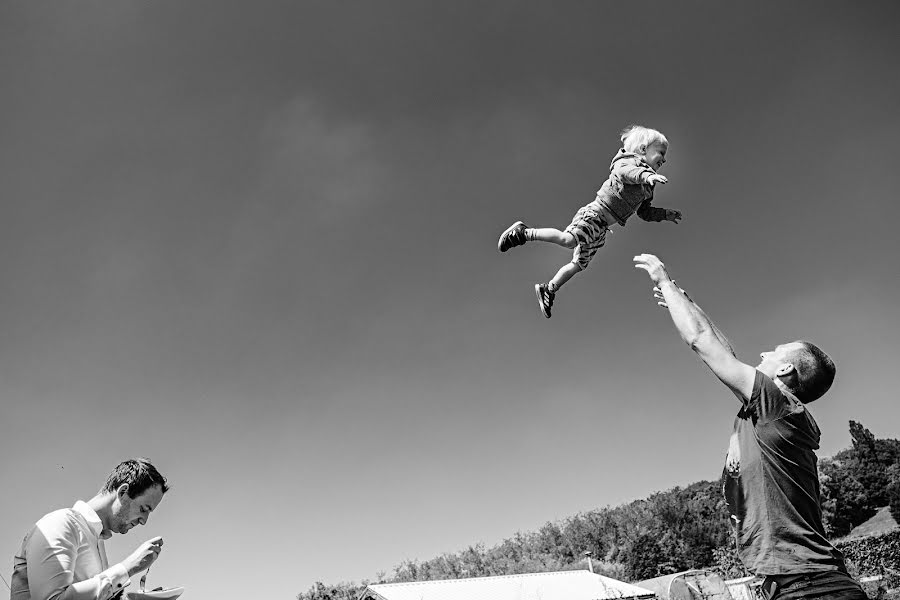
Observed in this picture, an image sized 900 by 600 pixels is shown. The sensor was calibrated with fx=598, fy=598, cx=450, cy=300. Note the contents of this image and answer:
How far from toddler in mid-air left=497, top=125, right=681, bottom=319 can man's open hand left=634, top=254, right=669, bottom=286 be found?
1.65 metres

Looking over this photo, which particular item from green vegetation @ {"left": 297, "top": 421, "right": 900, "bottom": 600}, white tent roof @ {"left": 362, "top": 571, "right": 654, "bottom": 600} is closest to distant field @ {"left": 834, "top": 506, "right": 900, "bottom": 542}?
green vegetation @ {"left": 297, "top": 421, "right": 900, "bottom": 600}

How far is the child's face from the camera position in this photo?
4.84 m

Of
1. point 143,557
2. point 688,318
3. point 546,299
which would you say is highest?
Result: point 546,299

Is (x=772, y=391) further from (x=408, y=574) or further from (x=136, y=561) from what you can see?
(x=408, y=574)

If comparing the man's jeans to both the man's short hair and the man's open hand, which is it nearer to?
the man's short hair

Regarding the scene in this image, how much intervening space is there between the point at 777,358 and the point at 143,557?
3066mm

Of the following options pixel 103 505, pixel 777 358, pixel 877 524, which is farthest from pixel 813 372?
pixel 877 524

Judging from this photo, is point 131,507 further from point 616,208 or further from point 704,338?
point 616,208

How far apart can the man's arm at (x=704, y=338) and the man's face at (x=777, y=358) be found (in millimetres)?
176

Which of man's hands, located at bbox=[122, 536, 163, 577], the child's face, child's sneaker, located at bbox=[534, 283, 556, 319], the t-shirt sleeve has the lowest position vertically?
the t-shirt sleeve

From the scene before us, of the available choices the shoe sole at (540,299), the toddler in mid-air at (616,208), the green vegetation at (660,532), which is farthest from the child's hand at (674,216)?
the green vegetation at (660,532)

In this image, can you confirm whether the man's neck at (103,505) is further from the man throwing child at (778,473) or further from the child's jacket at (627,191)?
the child's jacket at (627,191)

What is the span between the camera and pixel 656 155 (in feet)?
15.9

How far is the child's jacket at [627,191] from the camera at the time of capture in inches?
182
